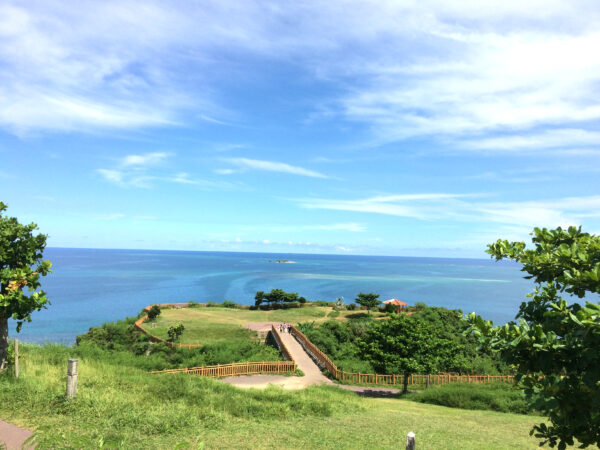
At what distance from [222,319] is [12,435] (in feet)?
115

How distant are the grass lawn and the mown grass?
18.2 metres

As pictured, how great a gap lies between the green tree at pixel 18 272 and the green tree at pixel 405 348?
17347 millimetres

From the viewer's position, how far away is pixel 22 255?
1288 cm

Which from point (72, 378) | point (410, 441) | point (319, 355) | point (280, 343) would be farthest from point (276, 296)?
point (410, 441)

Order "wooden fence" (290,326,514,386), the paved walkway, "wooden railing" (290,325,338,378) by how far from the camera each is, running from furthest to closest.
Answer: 1. "wooden railing" (290,325,338,378)
2. "wooden fence" (290,326,514,386)
3. the paved walkway

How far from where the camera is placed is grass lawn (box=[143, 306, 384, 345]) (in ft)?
116

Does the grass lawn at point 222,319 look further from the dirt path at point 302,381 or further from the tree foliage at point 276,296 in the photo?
the dirt path at point 302,381

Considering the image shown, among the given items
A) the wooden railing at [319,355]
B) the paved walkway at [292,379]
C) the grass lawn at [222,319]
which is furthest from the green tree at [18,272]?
the grass lawn at [222,319]

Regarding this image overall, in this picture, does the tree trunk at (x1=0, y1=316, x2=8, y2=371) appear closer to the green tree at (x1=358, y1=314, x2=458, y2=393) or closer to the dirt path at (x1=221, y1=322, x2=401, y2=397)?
the dirt path at (x1=221, y1=322, x2=401, y2=397)

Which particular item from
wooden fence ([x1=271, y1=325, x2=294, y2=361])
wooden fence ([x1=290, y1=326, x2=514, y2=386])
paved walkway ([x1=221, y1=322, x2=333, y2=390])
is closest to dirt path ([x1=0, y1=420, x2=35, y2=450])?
paved walkway ([x1=221, y1=322, x2=333, y2=390])

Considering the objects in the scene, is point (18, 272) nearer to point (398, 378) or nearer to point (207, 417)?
point (207, 417)

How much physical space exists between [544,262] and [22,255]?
50.2 feet

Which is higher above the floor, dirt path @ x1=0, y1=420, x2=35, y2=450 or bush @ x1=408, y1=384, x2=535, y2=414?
dirt path @ x1=0, y1=420, x2=35, y2=450

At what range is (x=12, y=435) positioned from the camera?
9.31 meters
